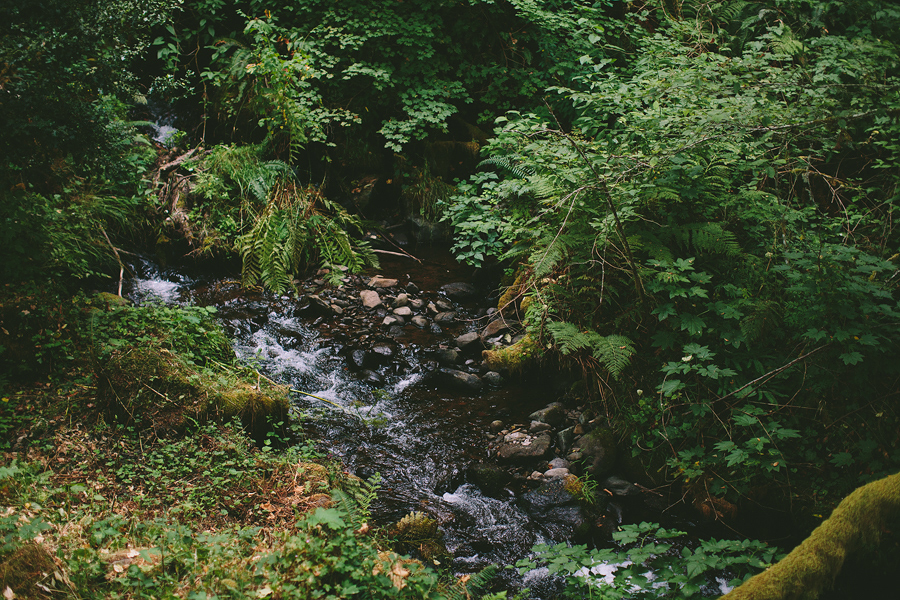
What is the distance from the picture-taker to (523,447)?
4.70 m

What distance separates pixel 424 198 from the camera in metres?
8.40

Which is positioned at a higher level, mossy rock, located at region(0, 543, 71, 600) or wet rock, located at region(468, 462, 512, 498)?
mossy rock, located at region(0, 543, 71, 600)

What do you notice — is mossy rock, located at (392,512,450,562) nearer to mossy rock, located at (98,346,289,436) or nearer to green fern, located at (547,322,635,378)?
mossy rock, located at (98,346,289,436)

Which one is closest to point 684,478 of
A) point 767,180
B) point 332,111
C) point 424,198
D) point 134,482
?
point 767,180

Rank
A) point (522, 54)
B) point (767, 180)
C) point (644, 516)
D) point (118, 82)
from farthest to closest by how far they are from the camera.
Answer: point (522, 54) < point (767, 180) < point (118, 82) < point (644, 516)

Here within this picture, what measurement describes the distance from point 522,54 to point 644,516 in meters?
7.57

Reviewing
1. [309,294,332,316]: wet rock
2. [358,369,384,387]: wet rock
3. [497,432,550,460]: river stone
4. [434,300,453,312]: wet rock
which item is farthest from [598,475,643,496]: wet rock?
[309,294,332,316]: wet rock

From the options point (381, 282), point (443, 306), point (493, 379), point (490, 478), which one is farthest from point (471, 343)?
point (490, 478)

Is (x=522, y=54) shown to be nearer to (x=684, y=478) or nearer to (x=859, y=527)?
(x=684, y=478)

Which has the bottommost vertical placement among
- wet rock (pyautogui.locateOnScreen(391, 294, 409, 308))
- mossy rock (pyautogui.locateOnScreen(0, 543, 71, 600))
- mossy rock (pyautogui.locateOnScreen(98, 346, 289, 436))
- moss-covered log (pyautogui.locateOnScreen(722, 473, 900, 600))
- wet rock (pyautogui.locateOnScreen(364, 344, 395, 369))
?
wet rock (pyautogui.locateOnScreen(364, 344, 395, 369))

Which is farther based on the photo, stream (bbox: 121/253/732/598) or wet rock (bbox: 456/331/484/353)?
wet rock (bbox: 456/331/484/353)

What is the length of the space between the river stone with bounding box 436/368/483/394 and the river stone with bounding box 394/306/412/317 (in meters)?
1.36

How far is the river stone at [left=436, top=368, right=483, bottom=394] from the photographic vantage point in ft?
18.3

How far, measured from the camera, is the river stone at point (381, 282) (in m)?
7.40
